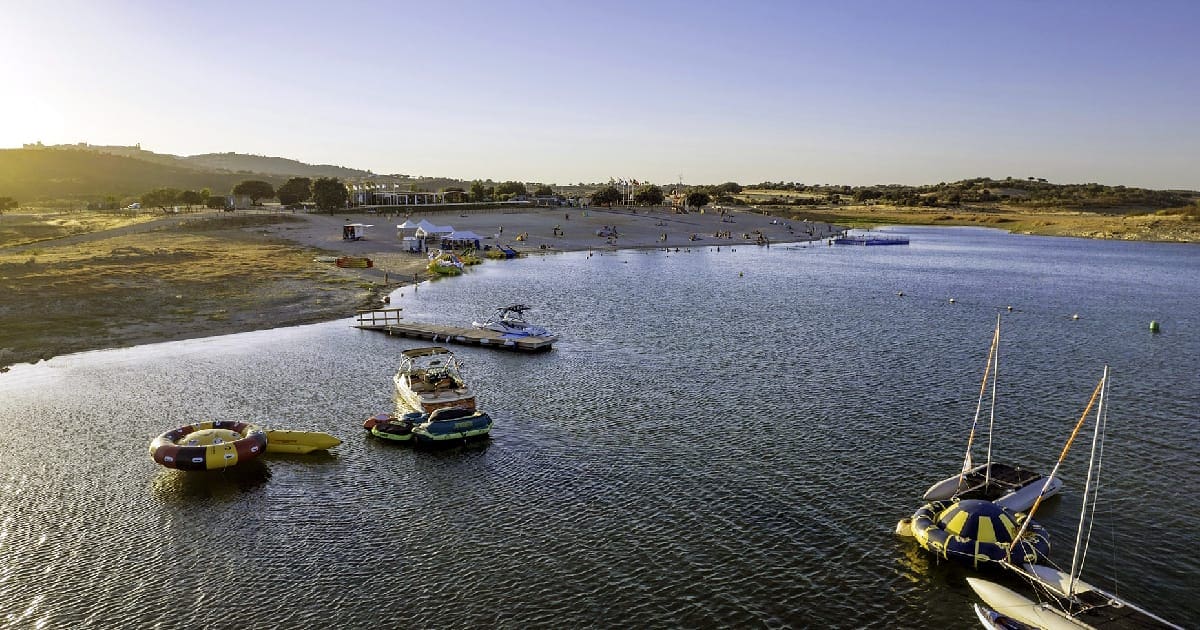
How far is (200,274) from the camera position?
79875 mm

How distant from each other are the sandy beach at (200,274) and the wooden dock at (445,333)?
14.5ft

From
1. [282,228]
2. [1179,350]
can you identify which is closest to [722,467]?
[1179,350]

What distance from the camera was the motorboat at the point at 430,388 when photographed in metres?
37.8

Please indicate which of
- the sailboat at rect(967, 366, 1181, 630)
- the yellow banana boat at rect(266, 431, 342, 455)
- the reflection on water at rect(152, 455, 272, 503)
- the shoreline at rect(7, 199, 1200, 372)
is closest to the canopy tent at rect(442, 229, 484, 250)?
the shoreline at rect(7, 199, 1200, 372)

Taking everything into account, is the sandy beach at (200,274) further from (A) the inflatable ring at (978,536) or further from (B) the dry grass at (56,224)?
(A) the inflatable ring at (978,536)

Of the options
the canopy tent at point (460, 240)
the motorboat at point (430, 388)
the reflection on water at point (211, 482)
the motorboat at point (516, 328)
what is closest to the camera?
the reflection on water at point (211, 482)

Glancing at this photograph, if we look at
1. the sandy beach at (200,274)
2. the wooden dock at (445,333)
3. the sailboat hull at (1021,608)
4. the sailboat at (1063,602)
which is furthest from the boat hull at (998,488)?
the sandy beach at (200,274)

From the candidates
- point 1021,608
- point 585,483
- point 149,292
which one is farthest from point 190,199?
point 1021,608

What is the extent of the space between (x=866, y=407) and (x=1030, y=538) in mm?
16203

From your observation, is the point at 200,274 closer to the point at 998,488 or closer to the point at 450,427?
the point at 450,427

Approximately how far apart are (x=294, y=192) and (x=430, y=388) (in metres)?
153

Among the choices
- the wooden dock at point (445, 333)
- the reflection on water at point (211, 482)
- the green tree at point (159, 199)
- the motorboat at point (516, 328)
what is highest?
the green tree at point (159, 199)

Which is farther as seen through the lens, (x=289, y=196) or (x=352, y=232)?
(x=289, y=196)

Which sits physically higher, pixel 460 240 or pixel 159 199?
pixel 159 199
